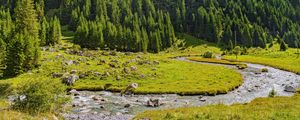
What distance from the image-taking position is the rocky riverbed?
149 ft

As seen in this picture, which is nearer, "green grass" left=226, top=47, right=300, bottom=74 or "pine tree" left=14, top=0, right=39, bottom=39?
"pine tree" left=14, top=0, right=39, bottom=39

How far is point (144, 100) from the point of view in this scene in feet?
188

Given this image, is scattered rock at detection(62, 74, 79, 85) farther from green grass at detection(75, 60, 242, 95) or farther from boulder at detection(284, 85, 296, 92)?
boulder at detection(284, 85, 296, 92)

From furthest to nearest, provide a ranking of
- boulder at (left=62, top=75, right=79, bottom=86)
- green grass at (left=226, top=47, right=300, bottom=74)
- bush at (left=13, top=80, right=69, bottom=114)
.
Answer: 1. green grass at (left=226, top=47, right=300, bottom=74)
2. boulder at (left=62, top=75, right=79, bottom=86)
3. bush at (left=13, top=80, right=69, bottom=114)

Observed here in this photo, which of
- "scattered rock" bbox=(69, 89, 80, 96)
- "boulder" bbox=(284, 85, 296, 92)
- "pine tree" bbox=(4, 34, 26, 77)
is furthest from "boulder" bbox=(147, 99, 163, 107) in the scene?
"pine tree" bbox=(4, 34, 26, 77)

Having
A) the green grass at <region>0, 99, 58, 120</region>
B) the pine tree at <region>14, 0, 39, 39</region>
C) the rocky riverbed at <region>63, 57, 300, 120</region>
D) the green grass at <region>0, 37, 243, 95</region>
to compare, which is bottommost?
the rocky riverbed at <region>63, 57, 300, 120</region>

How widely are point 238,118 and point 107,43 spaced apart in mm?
136396

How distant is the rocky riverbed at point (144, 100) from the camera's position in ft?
149

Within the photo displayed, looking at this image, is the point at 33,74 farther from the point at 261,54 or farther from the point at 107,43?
the point at 261,54

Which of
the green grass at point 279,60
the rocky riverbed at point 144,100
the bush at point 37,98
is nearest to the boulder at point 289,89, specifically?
the rocky riverbed at point 144,100

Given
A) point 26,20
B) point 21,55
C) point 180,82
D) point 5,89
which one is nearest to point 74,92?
point 5,89

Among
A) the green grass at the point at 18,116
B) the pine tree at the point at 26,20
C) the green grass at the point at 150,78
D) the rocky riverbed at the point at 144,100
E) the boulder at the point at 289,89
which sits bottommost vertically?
the rocky riverbed at the point at 144,100

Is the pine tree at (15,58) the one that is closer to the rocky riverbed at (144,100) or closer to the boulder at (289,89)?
the rocky riverbed at (144,100)

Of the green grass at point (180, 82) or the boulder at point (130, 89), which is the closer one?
the boulder at point (130, 89)
